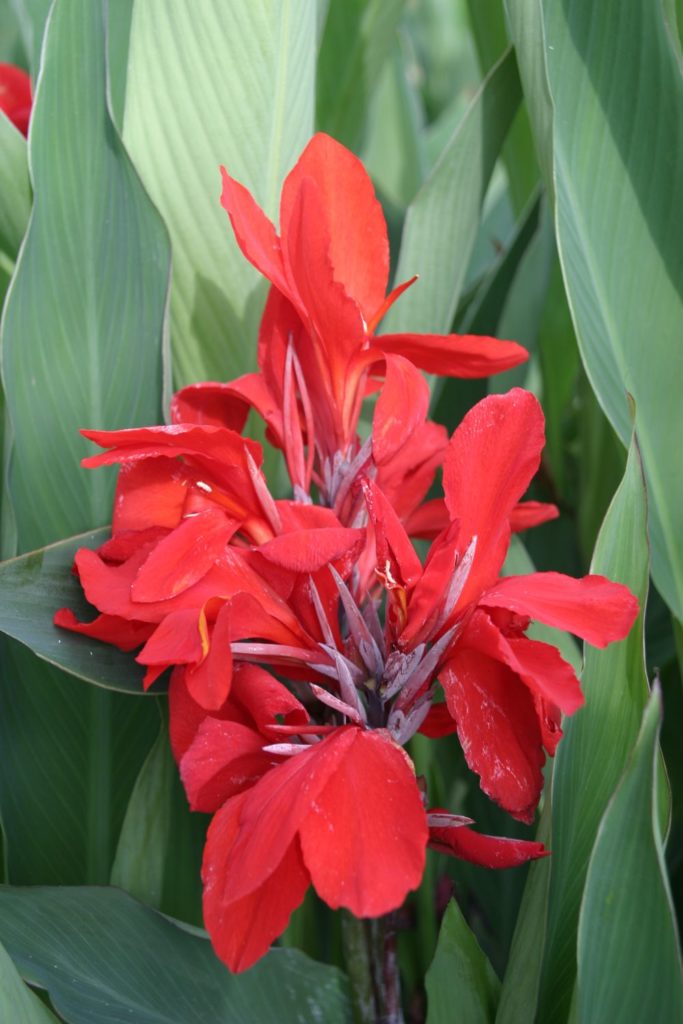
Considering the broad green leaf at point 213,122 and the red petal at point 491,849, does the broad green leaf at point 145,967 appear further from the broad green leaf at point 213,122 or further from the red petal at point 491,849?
the broad green leaf at point 213,122

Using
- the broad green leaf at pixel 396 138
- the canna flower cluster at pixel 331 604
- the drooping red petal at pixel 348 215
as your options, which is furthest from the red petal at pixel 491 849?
the broad green leaf at pixel 396 138

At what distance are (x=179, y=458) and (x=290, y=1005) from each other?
0.26m

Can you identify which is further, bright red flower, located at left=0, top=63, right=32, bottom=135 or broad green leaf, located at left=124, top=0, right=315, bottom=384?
bright red flower, located at left=0, top=63, right=32, bottom=135

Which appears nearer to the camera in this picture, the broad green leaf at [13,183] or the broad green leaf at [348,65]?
the broad green leaf at [13,183]

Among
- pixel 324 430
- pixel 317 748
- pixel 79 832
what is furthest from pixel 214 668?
pixel 79 832

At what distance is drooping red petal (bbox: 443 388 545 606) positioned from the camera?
39cm

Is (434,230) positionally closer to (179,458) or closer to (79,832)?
(179,458)

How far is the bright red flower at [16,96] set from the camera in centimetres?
79

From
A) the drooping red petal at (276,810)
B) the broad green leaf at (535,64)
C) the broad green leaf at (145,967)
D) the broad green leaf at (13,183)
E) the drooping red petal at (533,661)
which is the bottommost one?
the broad green leaf at (145,967)

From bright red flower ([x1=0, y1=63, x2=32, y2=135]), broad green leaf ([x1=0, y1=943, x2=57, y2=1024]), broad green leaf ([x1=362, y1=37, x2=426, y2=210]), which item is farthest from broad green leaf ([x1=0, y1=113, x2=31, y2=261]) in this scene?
broad green leaf ([x1=362, y1=37, x2=426, y2=210])

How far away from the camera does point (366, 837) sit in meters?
0.33

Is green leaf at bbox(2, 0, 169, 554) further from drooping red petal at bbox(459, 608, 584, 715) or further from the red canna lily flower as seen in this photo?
drooping red petal at bbox(459, 608, 584, 715)

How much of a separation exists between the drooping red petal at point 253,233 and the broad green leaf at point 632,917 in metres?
0.23

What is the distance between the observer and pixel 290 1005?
0.50 m
